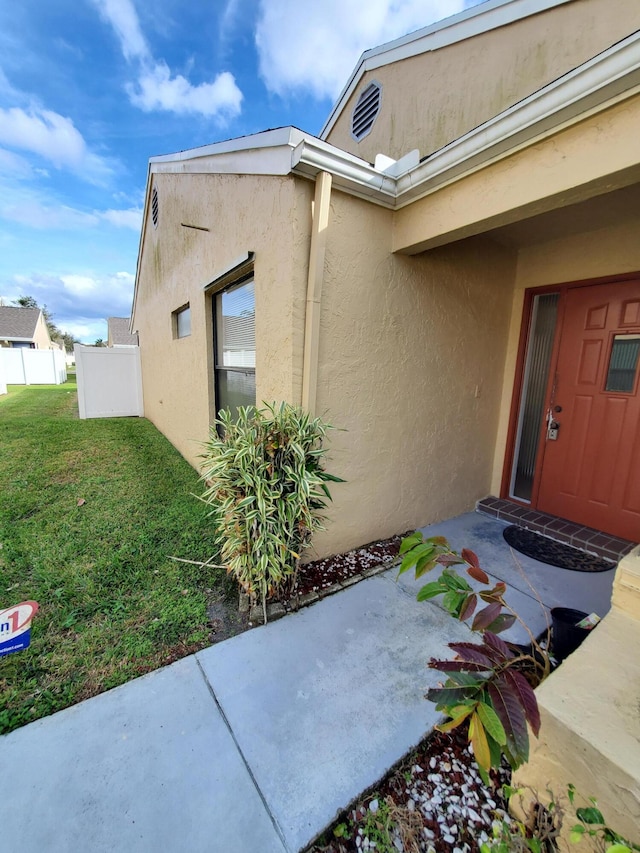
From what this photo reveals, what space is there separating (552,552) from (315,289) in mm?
3265

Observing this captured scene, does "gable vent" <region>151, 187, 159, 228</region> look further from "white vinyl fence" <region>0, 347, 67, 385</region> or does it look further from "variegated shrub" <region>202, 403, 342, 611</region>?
"white vinyl fence" <region>0, 347, 67, 385</region>

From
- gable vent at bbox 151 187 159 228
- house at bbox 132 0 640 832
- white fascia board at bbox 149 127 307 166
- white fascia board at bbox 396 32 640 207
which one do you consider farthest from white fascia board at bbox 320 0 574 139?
gable vent at bbox 151 187 159 228

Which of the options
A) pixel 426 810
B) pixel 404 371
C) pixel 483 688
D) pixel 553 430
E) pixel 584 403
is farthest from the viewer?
pixel 553 430

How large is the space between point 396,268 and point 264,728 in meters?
3.31

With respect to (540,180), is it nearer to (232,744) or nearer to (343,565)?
(343,565)

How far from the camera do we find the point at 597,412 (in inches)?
137

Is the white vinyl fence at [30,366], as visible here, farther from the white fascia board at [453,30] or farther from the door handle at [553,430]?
the door handle at [553,430]

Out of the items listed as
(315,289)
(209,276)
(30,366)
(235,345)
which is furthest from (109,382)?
(30,366)

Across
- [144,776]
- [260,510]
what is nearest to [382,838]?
[144,776]

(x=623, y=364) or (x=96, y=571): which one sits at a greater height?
(x=623, y=364)

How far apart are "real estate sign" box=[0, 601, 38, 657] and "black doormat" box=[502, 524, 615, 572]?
3.96m

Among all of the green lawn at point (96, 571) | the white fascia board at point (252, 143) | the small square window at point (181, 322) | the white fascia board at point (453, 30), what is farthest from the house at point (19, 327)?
the white fascia board at point (453, 30)

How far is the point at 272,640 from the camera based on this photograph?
2227mm

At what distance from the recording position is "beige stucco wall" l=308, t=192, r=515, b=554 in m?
2.83
